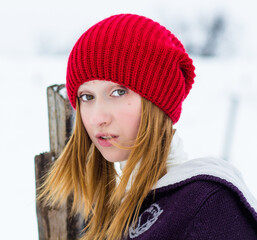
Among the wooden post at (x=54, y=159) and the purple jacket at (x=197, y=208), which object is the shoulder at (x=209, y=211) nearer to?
the purple jacket at (x=197, y=208)

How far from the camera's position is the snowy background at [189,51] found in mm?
4234

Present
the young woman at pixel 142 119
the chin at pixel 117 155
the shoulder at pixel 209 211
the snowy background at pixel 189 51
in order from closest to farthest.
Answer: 1. the shoulder at pixel 209 211
2. the young woman at pixel 142 119
3. the chin at pixel 117 155
4. the snowy background at pixel 189 51

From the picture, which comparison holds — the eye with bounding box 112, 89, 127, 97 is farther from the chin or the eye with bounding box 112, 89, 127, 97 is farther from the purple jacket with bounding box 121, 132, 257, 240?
the purple jacket with bounding box 121, 132, 257, 240

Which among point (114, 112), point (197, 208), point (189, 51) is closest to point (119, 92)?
point (114, 112)

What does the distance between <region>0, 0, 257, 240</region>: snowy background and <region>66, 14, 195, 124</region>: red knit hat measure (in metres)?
2.40

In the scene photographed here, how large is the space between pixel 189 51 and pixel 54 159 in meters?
7.88

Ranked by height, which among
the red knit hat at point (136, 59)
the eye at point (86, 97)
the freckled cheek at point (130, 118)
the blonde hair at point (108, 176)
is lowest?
the blonde hair at point (108, 176)

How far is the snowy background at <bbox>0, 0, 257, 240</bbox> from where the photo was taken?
167 inches

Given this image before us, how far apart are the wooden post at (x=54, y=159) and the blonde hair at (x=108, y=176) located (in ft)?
0.18

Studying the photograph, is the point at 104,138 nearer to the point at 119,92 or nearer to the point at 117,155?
the point at 117,155

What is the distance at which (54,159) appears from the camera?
1.62 metres

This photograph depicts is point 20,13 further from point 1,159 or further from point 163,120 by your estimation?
point 163,120

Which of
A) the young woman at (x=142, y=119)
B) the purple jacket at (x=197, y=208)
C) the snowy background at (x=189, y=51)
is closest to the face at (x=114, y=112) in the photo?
the young woman at (x=142, y=119)

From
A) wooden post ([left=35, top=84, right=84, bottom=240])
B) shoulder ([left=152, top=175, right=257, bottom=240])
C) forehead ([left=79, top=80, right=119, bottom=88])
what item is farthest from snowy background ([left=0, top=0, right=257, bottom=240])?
shoulder ([left=152, top=175, right=257, bottom=240])
